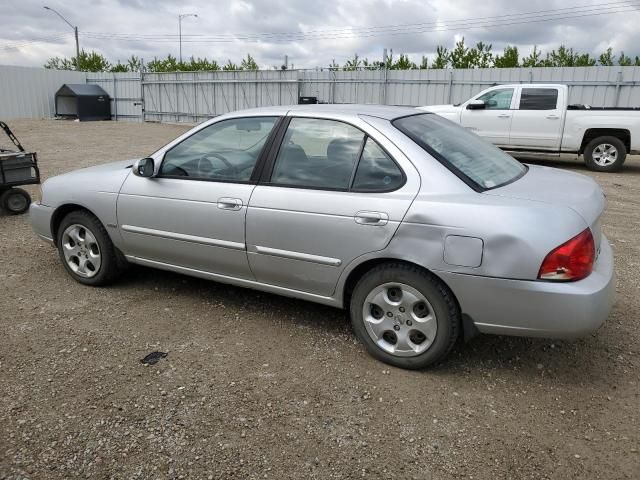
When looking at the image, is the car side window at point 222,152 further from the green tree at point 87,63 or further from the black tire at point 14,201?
the green tree at point 87,63

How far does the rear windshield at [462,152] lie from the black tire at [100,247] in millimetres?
2498

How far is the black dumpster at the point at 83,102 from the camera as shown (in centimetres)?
2561

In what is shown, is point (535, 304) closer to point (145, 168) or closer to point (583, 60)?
point (145, 168)

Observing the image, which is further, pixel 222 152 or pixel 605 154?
pixel 605 154

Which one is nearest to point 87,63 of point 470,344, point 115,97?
point 115,97

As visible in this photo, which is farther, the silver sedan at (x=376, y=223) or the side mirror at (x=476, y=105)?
the side mirror at (x=476, y=105)

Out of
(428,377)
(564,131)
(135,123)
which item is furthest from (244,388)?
Answer: (135,123)

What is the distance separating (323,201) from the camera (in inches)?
130

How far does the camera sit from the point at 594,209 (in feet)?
10.2

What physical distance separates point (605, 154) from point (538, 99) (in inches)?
72.6

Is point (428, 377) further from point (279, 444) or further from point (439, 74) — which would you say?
point (439, 74)

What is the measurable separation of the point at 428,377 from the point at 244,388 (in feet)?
3.56

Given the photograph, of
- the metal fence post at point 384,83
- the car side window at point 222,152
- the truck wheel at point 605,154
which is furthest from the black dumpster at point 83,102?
the car side window at point 222,152

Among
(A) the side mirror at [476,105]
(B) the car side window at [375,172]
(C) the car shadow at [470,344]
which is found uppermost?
(A) the side mirror at [476,105]
